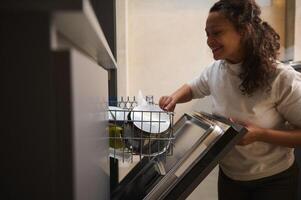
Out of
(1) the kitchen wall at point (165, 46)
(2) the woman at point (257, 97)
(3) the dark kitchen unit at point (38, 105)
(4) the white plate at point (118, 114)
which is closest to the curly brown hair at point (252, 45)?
(2) the woman at point (257, 97)

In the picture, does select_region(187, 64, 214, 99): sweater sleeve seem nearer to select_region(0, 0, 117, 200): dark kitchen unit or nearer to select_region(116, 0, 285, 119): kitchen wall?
select_region(116, 0, 285, 119): kitchen wall

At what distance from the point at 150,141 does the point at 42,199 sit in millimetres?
613

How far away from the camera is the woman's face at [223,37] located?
1042 mm

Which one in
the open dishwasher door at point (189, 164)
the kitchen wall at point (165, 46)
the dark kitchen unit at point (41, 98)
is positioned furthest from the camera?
the kitchen wall at point (165, 46)

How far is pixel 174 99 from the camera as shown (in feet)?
4.16

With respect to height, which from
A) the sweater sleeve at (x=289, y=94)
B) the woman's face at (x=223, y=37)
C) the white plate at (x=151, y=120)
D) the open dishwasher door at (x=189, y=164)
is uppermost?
the woman's face at (x=223, y=37)

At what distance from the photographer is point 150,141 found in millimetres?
873

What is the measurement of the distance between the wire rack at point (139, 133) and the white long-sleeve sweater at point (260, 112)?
261mm

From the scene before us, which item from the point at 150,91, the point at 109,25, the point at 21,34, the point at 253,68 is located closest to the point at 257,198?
the point at 253,68

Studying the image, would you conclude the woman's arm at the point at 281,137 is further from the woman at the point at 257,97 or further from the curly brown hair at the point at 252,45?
the curly brown hair at the point at 252,45

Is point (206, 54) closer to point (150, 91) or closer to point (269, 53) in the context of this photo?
point (150, 91)

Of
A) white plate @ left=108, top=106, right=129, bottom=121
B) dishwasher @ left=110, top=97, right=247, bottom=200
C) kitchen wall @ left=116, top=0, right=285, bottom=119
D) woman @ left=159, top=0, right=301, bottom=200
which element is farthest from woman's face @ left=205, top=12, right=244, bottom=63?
kitchen wall @ left=116, top=0, right=285, bottom=119

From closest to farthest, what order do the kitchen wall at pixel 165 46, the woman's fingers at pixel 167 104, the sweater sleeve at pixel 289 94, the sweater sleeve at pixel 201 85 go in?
the sweater sleeve at pixel 289 94
the woman's fingers at pixel 167 104
the sweater sleeve at pixel 201 85
the kitchen wall at pixel 165 46

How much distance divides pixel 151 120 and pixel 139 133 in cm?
5
